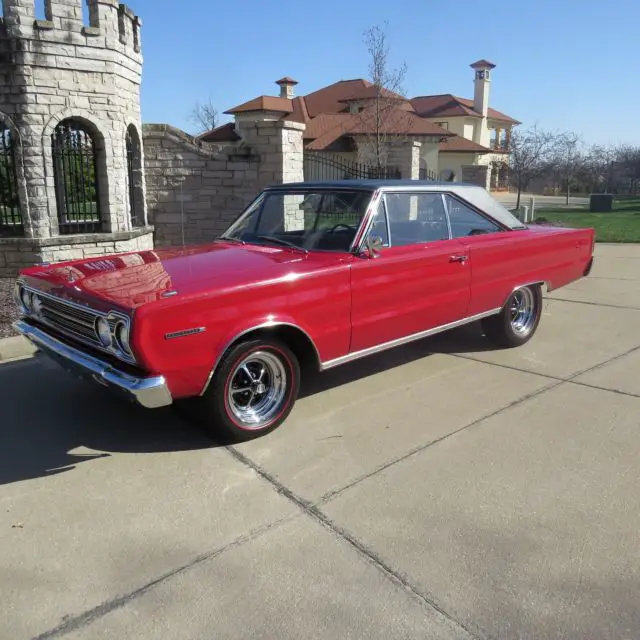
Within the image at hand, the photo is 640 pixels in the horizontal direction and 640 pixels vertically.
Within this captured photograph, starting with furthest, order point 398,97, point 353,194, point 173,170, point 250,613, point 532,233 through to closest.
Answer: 1. point 398,97
2. point 173,170
3. point 532,233
4. point 353,194
5. point 250,613

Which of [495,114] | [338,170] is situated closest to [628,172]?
[495,114]

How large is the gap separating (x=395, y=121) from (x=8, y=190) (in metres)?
16.0

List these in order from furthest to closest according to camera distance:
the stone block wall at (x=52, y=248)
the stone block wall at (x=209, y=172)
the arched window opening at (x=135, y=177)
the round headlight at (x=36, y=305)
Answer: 1. the stone block wall at (x=209, y=172)
2. the arched window opening at (x=135, y=177)
3. the stone block wall at (x=52, y=248)
4. the round headlight at (x=36, y=305)

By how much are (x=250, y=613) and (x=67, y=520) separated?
124 cm

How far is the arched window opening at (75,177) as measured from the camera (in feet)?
32.9

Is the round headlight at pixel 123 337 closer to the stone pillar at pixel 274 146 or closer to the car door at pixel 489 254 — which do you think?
the car door at pixel 489 254

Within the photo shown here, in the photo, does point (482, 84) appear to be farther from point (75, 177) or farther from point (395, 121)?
point (75, 177)

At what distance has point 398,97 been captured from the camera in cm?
2128

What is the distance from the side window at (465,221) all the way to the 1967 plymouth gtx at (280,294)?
0.02 meters

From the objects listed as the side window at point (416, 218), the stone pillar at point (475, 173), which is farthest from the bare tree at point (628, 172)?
the side window at point (416, 218)

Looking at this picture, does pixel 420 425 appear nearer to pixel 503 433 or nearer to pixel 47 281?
pixel 503 433

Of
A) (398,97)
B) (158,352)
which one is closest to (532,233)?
(158,352)

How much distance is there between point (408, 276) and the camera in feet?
15.3

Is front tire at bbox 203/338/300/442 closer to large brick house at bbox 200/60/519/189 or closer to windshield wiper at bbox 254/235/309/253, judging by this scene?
windshield wiper at bbox 254/235/309/253
